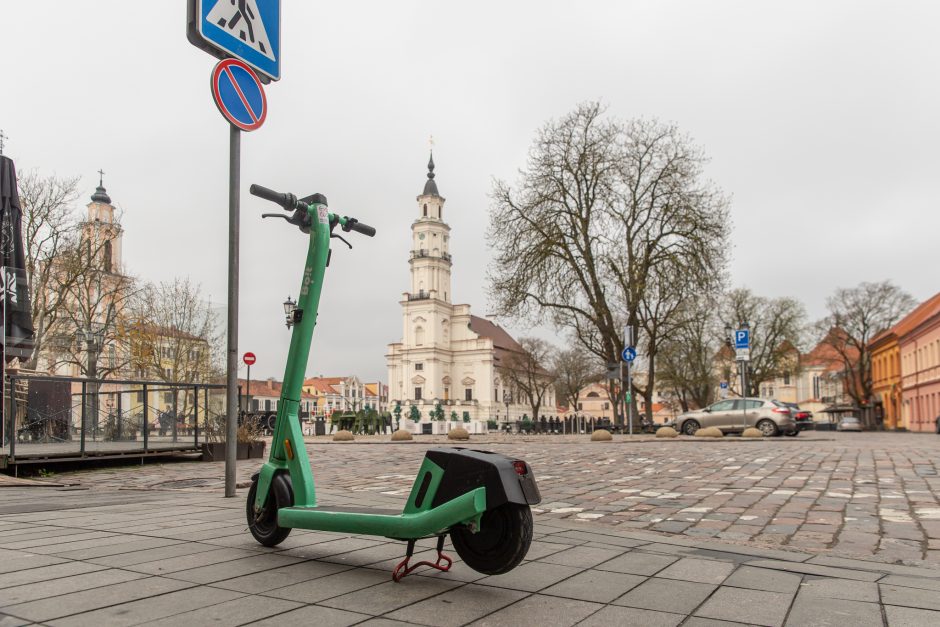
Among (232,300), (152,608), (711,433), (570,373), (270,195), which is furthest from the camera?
(570,373)

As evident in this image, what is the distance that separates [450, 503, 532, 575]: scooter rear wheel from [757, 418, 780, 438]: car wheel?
24.0 m

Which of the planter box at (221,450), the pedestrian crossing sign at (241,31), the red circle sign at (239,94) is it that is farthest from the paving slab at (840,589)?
the planter box at (221,450)

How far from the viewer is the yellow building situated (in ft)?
212

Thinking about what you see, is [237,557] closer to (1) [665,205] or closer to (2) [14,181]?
(2) [14,181]

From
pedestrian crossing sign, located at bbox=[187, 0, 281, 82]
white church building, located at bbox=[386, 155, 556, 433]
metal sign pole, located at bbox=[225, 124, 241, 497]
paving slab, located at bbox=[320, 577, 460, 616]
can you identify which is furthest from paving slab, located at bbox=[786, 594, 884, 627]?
white church building, located at bbox=[386, 155, 556, 433]

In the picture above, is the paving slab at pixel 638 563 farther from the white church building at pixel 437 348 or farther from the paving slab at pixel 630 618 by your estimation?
the white church building at pixel 437 348

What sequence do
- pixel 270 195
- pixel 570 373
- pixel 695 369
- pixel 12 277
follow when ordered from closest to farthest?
pixel 270 195 < pixel 12 277 < pixel 695 369 < pixel 570 373

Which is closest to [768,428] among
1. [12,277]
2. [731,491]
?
[731,491]

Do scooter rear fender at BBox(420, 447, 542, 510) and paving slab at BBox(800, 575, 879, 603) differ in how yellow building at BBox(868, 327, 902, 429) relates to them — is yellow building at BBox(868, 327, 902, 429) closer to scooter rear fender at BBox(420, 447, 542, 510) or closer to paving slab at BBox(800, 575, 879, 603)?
paving slab at BBox(800, 575, 879, 603)

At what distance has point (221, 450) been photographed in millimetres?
13594

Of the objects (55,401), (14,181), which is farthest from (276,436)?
(14,181)

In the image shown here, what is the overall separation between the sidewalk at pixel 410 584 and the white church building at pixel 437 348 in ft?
333

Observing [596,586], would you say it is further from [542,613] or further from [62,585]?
[62,585]

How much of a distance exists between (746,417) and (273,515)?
24.0m
